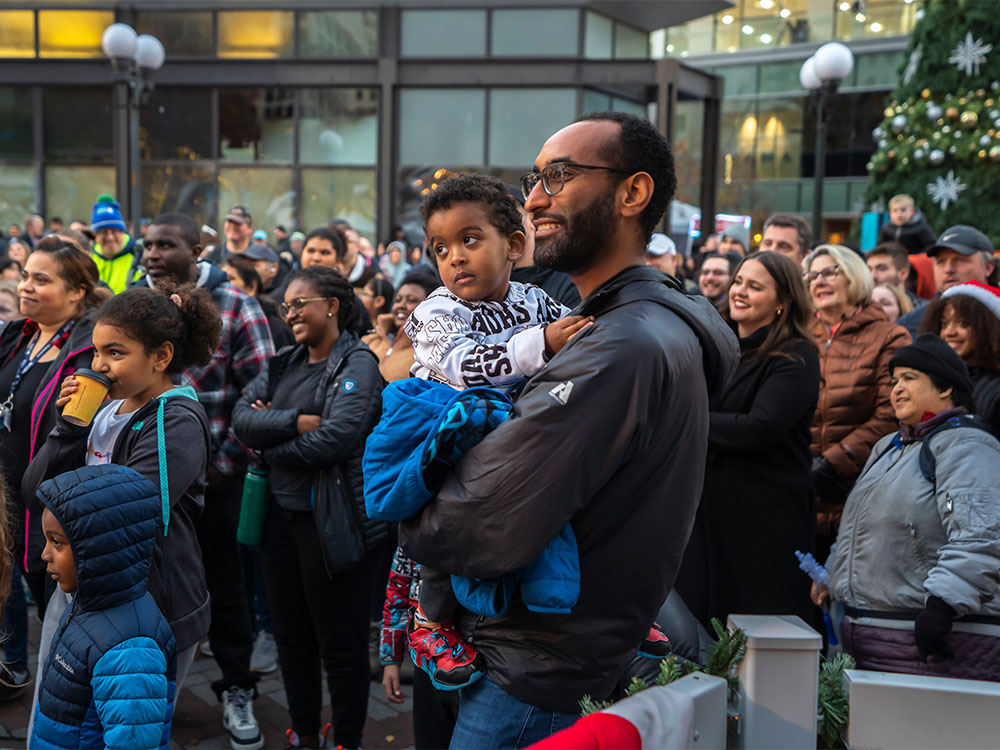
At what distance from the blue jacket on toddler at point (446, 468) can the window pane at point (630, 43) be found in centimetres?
1928

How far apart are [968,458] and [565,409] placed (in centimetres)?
246

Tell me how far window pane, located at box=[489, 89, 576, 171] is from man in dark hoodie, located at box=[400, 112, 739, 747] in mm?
17499

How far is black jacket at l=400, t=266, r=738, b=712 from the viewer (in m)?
1.75

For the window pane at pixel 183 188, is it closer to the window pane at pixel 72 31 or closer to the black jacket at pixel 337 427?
the window pane at pixel 72 31

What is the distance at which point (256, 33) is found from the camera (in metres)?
19.8

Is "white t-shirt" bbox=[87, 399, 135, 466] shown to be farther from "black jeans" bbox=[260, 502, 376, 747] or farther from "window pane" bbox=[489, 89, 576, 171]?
"window pane" bbox=[489, 89, 576, 171]

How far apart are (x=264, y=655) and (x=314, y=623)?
1.51 metres

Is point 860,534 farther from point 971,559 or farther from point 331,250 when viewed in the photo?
point 331,250

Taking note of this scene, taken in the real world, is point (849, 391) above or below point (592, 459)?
below

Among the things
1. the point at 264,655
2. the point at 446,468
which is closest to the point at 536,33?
the point at 264,655

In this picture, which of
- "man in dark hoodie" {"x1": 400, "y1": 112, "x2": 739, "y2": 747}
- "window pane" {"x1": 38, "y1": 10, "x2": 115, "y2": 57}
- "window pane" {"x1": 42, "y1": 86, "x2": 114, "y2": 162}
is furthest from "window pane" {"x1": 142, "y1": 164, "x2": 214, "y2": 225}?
"man in dark hoodie" {"x1": 400, "y1": 112, "x2": 739, "y2": 747}

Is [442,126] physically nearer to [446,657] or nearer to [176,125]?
[176,125]

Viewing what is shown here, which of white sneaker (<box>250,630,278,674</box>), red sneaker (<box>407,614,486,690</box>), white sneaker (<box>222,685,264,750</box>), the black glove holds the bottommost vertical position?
white sneaker (<box>250,630,278,674</box>)

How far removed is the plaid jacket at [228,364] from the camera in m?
4.91
